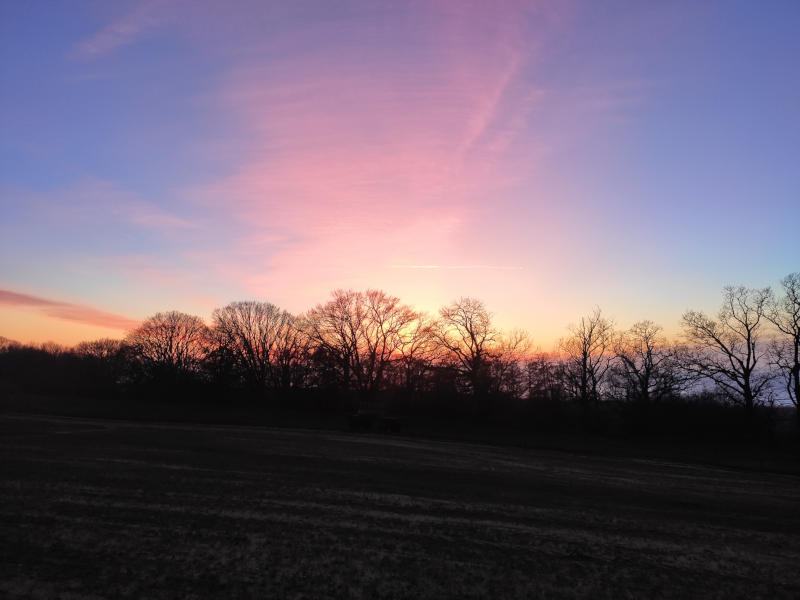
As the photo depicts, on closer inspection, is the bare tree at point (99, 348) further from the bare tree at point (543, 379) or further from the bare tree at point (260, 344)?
the bare tree at point (543, 379)

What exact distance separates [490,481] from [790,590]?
24.1ft

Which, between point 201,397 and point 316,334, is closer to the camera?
point 201,397

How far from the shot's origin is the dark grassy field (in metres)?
5.39

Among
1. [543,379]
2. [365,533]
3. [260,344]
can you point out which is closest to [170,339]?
[260,344]

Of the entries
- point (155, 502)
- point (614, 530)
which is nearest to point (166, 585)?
point (155, 502)

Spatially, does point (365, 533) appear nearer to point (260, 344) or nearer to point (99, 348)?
point (260, 344)

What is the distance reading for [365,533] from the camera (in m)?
7.19

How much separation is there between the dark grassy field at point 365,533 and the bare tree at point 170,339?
76.5 m

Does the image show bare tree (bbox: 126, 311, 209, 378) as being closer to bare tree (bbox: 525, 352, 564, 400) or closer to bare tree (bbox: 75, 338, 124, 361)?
bare tree (bbox: 75, 338, 124, 361)

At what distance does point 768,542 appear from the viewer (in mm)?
7984

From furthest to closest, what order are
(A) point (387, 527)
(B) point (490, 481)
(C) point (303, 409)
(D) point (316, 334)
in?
(D) point (316, 334) < (C) point (303, 409) < (B) point (490, 481) < (A) point (387, 527)

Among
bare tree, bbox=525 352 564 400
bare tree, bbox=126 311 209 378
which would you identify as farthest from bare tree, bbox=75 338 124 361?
bare tree, bbox=525 352 564 400

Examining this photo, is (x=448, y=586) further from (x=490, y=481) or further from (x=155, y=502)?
(x=490, y=481)

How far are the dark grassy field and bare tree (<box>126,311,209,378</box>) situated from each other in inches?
3013
